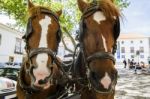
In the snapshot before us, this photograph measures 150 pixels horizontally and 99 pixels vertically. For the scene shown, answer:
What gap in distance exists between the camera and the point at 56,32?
4.63 meters

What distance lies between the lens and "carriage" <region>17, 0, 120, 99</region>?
12.8 ft

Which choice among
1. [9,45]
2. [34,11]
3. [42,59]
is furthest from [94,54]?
[9,45]

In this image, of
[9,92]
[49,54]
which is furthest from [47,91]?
[9,92]

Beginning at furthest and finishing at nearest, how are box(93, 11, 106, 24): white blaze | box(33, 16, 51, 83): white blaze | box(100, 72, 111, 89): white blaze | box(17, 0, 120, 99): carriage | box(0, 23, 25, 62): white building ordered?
1. box(0, 23, 25, 62): white building
2. box(93, 11, 106, 24): white blaze
3. box(33, 16, 51, 83): white blaze
4. box(17, 0, 120, 99): carriage
5. box(100, 72, 111, 89): white blaze

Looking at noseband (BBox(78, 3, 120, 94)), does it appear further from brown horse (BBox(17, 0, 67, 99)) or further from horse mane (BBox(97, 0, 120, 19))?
brown horse (BBox(17, 0, 67, 99))

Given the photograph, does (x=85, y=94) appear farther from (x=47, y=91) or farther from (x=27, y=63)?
(x=27, y=63)

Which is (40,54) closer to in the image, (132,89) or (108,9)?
(108,9)

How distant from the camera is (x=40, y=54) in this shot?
421 cm

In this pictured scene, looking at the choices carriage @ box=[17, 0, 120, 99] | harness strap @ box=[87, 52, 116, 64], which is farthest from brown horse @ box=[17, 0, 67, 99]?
harness strap @ box=[87, 52, 116, 64]

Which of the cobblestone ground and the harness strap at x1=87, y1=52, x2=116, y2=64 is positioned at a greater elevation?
the harness strap at x1=87, y1=52, x2=116, y2=64

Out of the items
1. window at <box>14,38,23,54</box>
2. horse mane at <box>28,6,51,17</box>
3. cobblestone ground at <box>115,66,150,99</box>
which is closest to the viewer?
horse mane at <box>28,6,51,17</box>

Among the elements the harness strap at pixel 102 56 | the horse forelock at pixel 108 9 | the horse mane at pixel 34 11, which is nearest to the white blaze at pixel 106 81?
the harness strap at pixel 102 56

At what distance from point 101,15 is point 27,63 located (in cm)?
123

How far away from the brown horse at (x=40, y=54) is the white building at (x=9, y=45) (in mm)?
36881
